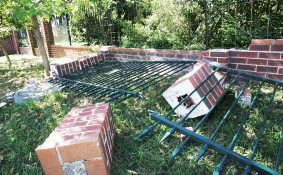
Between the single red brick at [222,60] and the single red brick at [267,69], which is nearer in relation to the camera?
the single red brick at [267,69]

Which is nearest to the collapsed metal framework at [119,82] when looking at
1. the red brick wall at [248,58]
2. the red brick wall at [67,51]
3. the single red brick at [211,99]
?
the red brick wall at [248,58]

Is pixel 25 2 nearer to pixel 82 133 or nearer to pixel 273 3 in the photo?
pixel 82 133

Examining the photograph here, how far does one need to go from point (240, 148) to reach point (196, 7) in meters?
4.03

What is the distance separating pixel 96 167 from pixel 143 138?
2.51 ft

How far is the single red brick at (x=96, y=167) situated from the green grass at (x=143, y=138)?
247mm

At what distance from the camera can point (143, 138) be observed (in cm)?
215

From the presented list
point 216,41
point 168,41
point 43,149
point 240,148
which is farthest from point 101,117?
point 216,41

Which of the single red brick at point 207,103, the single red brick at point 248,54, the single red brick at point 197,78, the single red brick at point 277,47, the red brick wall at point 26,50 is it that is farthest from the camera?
the red brick wall at point 26,50

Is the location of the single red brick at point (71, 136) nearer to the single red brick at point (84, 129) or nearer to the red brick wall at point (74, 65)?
the single red brick at point (84, 129)

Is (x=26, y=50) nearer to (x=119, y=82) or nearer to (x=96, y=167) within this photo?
(x=119, y=82)

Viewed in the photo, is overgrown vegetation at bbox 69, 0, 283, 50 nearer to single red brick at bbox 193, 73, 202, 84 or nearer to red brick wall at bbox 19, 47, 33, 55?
single red brick at bbox 193, 73, 202, 84

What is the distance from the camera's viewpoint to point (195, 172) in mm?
1646

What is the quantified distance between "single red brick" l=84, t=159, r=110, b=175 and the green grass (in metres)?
0.25

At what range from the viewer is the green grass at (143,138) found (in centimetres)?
175
